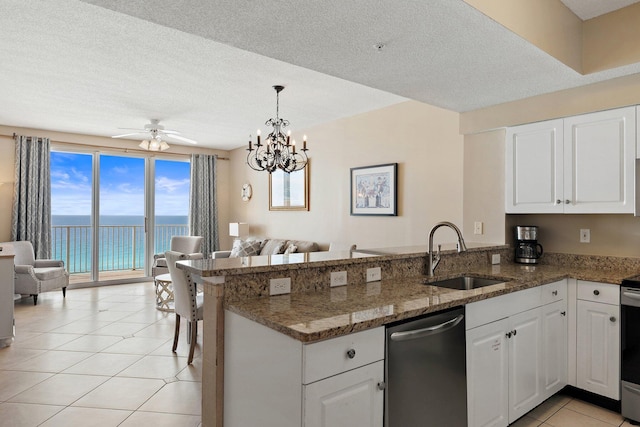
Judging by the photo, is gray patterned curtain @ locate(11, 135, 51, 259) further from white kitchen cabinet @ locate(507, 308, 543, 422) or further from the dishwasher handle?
white kitchen cabinet @ locate(507, 308, 543, 422)

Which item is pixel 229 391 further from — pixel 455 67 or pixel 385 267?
pixel 455 67

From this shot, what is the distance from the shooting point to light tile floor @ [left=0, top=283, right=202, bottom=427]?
2455 mm

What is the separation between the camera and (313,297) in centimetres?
194

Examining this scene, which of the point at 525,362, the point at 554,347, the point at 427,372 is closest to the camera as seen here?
the point at 427,372

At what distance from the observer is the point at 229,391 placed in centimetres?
→ 177

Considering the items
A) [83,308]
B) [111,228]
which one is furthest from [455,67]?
[111,228]

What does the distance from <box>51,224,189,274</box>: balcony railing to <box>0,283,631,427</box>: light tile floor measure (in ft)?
8.65

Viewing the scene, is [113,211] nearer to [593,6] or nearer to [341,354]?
[341,354]

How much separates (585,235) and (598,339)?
0.89m

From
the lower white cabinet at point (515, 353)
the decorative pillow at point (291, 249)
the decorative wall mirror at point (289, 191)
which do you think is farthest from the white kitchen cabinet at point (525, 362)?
the decorative wall mirror at point (289, 191)

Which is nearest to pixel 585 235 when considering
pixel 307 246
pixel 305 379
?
pixel 305 379

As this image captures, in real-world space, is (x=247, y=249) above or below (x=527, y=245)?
below

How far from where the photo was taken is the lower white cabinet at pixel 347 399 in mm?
1368

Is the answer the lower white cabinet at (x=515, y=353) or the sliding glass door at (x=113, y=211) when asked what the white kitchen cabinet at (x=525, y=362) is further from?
the sliding glass door at (x=113, y=211)
